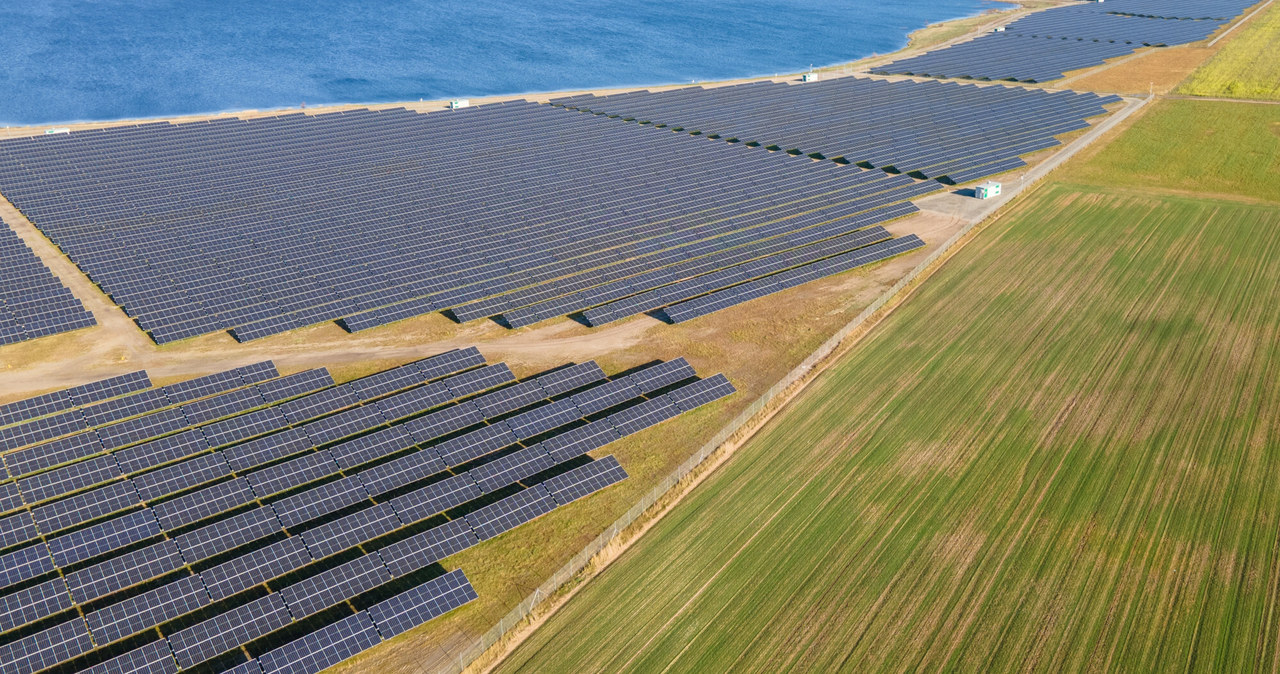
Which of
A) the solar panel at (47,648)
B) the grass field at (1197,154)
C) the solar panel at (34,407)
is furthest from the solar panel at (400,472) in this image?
the grass field at (1197,154)

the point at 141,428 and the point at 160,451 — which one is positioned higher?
the point at 160,451

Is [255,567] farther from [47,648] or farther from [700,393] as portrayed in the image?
[700,393]

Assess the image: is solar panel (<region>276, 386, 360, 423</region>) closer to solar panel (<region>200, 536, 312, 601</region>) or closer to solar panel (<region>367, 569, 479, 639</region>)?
solar panel (<region>200, 536, 312, 601</region>)

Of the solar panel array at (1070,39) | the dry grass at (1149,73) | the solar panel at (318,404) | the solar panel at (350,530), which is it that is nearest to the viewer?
the solar panel at (350,530)

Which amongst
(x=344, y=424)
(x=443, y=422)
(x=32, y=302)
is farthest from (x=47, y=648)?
(x=32, y=302)

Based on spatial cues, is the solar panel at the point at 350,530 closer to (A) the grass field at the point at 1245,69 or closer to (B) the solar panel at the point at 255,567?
(B) the solar panel at the point at 255,567

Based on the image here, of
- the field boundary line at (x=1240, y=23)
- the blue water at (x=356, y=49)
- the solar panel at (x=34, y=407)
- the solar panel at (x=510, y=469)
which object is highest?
the field boundary line at (x=1240, y=23)
